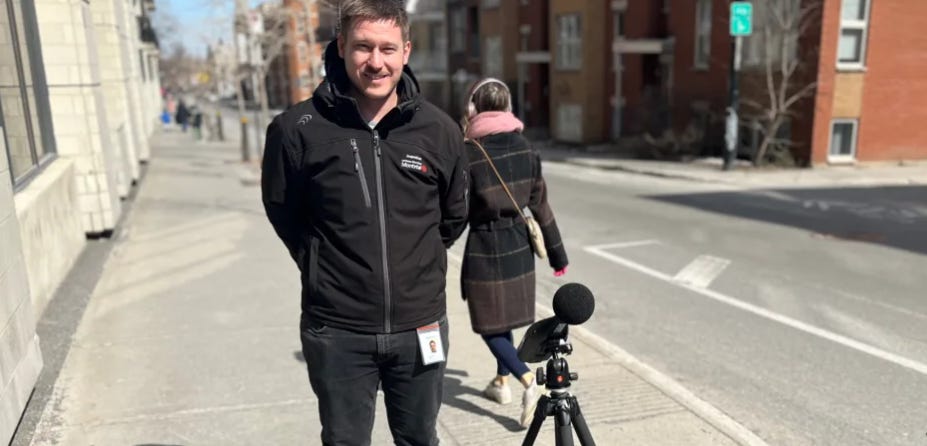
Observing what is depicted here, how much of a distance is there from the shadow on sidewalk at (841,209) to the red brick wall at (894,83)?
4.23 m

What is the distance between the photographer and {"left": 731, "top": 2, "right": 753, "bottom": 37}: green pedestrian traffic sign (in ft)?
57.2

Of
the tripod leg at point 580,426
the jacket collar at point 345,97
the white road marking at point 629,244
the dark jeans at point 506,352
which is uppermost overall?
the jacket collar at point 345,97

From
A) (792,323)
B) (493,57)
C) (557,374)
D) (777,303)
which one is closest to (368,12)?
(557,374)

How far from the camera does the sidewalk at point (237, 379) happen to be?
3906 mm

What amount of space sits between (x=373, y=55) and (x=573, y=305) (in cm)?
110

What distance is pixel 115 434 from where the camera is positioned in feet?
12.7

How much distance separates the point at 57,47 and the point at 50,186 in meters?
2.08

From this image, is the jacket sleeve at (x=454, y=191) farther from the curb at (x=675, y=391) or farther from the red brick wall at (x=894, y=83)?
the red brick wall at (x=894, y=83)

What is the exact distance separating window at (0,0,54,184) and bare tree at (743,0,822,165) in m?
15.8

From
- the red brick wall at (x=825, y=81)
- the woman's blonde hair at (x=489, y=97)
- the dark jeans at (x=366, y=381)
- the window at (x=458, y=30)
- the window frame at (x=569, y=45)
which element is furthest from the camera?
the window at (x=458, y=30)

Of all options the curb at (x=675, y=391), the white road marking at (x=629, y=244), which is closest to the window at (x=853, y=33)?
the white road marking at (x=629, y=244)

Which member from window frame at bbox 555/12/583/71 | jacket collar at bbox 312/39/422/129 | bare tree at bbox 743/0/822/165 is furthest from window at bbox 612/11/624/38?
jacket collar at bbox 312/39/422/129

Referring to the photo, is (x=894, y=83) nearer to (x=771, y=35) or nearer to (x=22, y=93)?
(x=771, y=35)

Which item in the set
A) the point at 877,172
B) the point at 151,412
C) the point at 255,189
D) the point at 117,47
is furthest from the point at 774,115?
the point at 151,412
